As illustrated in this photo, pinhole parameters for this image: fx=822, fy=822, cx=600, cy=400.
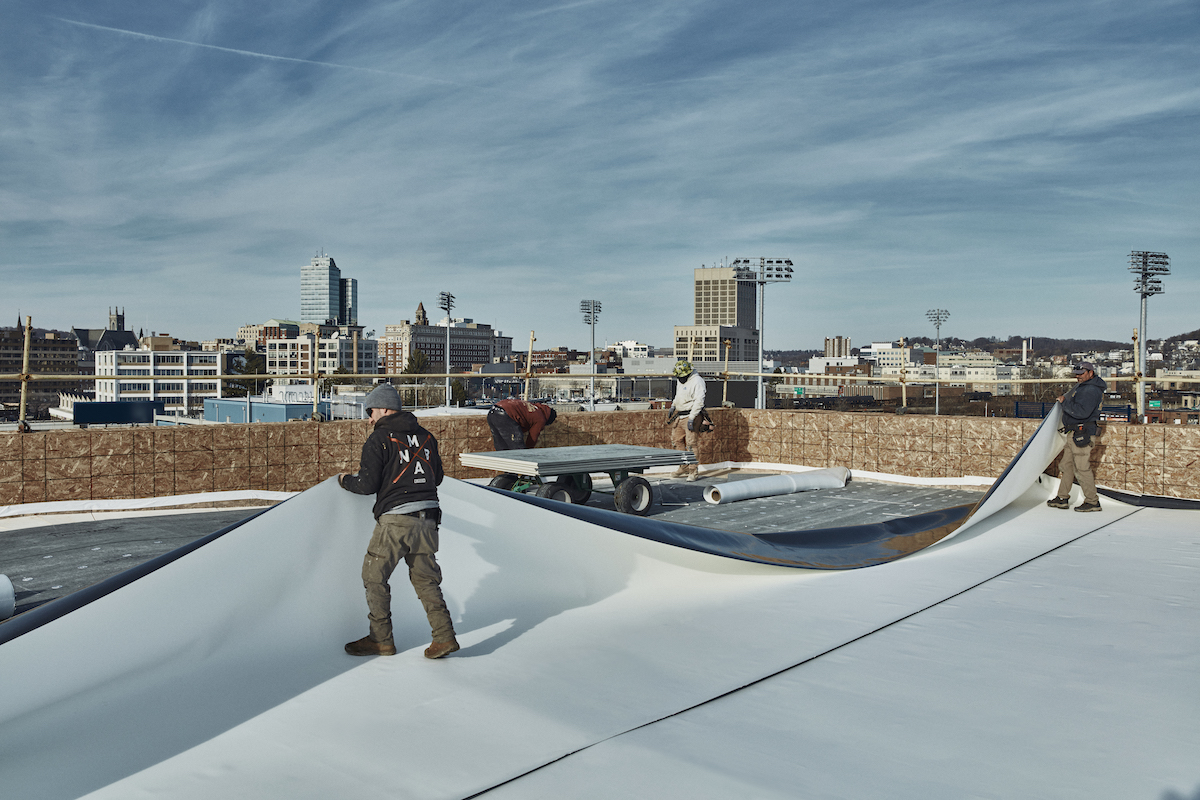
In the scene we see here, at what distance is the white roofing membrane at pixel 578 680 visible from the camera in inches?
110

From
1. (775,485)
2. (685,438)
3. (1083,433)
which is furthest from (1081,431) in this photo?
(685,438)

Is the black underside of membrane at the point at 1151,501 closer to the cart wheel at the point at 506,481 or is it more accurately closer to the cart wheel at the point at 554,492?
the cart wheel at the point at 554,492

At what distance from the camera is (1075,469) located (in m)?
8.66

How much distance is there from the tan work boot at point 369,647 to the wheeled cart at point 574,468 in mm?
3680

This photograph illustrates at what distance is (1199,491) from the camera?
357 inches

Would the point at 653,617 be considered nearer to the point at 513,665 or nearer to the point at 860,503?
the point at 513,665

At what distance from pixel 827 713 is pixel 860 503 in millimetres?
6678

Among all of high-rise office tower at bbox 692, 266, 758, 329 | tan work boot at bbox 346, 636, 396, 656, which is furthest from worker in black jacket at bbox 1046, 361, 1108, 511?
high-rise office tower at bbox 692, 266, 758, 329

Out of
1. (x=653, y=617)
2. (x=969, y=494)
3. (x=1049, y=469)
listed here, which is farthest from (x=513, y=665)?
(x=969, y=494)

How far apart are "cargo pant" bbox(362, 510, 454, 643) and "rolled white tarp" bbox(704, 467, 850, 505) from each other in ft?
19.4

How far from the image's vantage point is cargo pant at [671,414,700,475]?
36.8ft

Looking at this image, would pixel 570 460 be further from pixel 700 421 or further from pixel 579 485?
pixel 700 421

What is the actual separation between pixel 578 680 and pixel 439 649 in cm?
72

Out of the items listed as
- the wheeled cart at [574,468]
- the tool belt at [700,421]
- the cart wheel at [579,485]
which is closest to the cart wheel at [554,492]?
the wheeled cart at [574,468]
